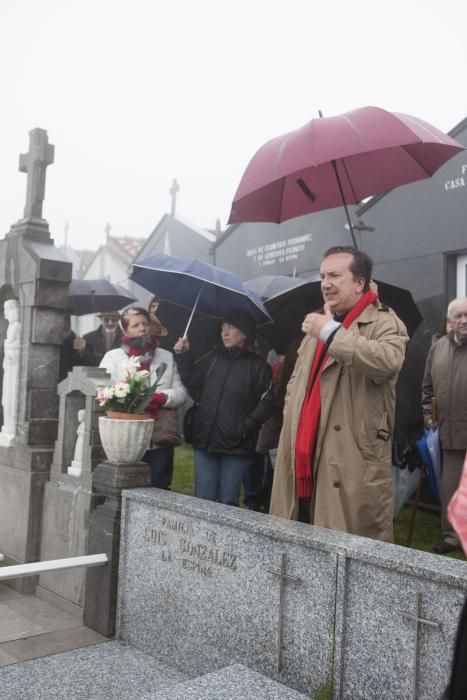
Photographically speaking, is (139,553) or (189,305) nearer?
(139,553)

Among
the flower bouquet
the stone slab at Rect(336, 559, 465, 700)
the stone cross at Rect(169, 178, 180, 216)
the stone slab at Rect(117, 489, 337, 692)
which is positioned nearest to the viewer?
the stone slab at Rect(336, 559, 465, 700)

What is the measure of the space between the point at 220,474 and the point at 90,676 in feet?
5.33

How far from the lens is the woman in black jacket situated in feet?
15.6

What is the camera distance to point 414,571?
103 inches

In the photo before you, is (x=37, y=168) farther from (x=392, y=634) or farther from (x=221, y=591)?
(x=392, y=634)

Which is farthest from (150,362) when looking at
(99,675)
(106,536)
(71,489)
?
(99,675)

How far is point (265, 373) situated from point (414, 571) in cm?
243

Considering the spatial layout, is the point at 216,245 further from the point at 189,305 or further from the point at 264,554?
the point at 264,554

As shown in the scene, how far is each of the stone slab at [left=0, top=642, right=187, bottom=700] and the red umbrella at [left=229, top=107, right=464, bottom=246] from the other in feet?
8.73

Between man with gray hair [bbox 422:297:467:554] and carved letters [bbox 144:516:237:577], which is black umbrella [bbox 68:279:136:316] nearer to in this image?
man with gray hair [bbox 422:297:467:554]

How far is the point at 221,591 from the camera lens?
3.44 metres

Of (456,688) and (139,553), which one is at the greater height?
(456,688)

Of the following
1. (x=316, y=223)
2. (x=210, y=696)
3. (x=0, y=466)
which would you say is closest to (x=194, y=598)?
(x=210, y=696)

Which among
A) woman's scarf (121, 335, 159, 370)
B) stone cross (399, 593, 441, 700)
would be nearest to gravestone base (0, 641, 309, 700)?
stone cross (399, 593, 441, 700)
